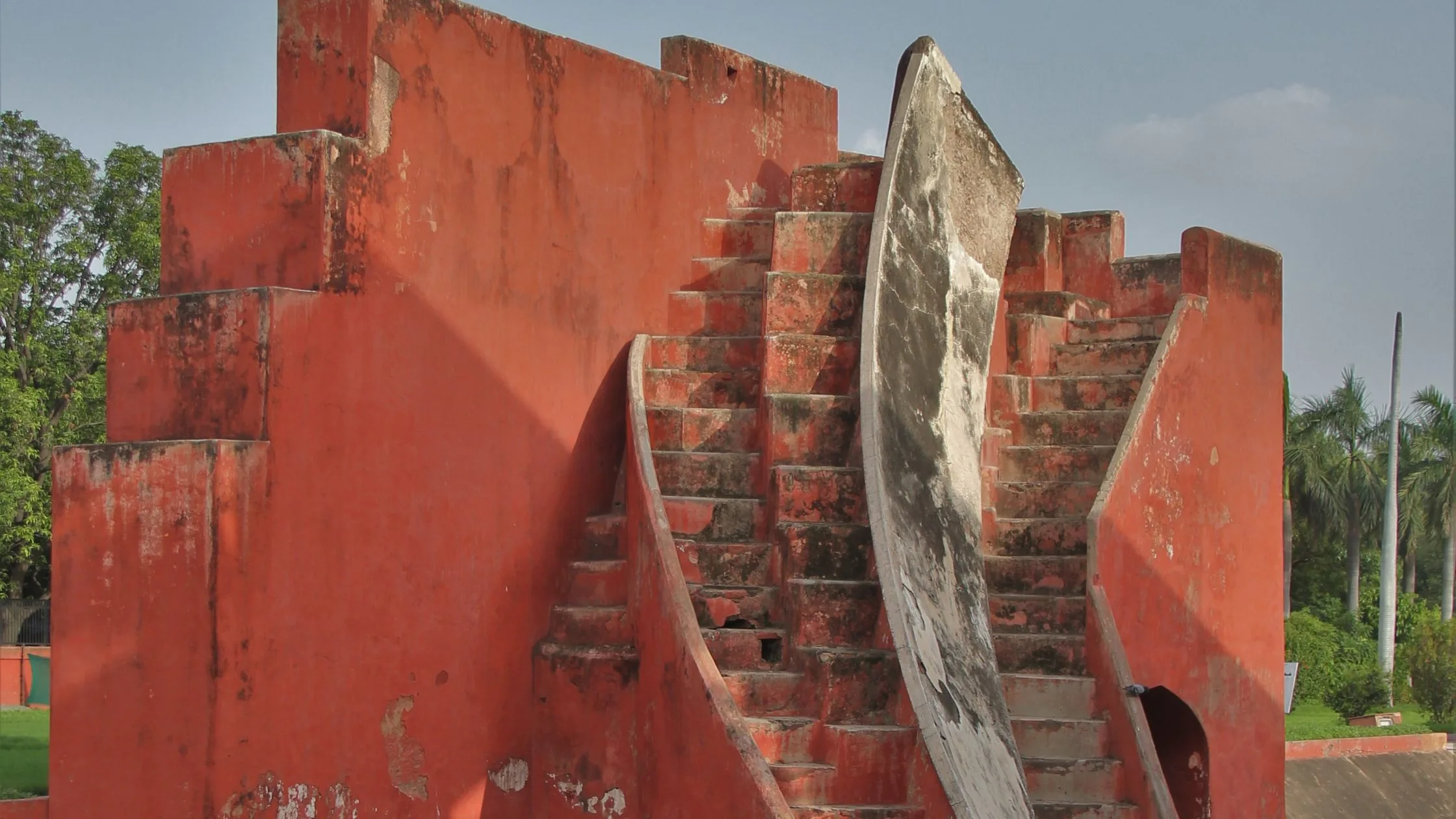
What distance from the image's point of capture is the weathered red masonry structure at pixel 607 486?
4.89 m

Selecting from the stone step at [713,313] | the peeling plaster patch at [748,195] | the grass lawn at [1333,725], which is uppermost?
the peeling plaster patch at [748,195]

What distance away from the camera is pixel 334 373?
17.1 ft

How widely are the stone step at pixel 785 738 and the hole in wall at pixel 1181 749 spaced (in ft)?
8.82

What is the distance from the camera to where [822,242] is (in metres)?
6.66

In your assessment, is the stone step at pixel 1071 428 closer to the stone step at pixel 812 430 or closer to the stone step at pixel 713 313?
the stone step at pixel 713 313

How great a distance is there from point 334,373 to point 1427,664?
697 inches

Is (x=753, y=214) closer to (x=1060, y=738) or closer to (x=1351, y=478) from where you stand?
(x=1060, y=738)

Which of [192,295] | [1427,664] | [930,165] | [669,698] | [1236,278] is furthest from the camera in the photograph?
[1427,664]

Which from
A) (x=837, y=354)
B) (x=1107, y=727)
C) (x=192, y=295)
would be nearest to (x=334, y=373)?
(x=192, y=295)

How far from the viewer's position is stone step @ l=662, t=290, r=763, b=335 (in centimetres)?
694

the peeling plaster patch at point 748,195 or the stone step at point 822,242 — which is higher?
the peeling plaster patch at point 748,195

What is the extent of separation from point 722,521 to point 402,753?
58.5 inches

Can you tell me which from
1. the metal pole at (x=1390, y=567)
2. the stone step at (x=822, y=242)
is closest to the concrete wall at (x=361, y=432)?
the stone step at (x=822, y=242)

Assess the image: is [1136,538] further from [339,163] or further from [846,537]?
[339,163]
